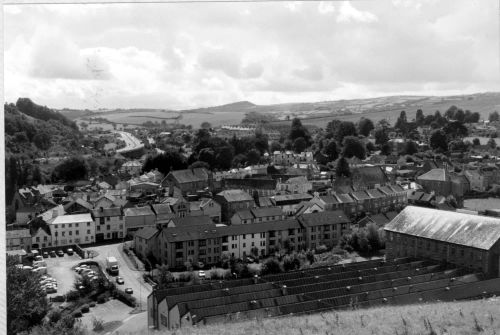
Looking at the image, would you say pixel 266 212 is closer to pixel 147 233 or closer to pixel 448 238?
pixel 147 233

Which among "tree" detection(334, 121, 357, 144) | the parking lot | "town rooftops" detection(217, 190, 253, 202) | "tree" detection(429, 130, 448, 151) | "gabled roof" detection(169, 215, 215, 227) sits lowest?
the parking lot

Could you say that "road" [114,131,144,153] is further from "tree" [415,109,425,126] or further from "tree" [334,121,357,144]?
"tree" [415,109,425,126]

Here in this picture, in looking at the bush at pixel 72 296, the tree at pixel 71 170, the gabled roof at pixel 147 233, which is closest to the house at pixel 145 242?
the gabled roof at pixel 147 233

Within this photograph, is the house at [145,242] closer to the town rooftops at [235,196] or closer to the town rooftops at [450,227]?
the town rooftops at [235,196]

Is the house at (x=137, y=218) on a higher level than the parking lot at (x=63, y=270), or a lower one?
higher

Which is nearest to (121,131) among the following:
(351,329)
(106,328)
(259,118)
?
(259,118)

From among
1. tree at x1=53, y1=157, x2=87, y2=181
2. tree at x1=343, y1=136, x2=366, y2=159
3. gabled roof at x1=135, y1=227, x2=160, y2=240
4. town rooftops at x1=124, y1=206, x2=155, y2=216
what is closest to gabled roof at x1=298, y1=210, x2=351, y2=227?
gabled roof at x1=135, y1=227, x2=160, y2=240
